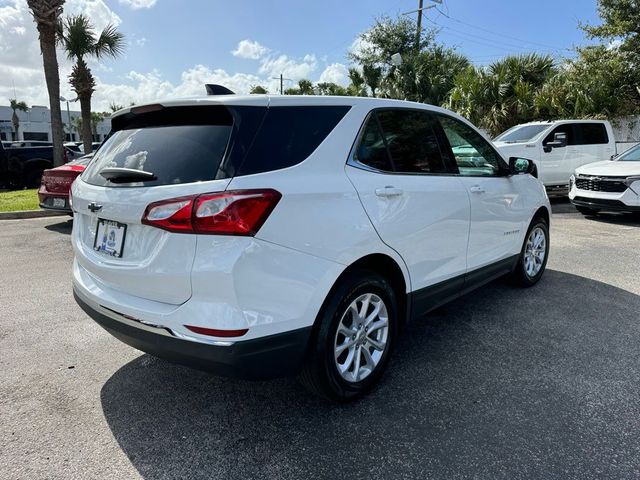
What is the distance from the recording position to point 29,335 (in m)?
3.83

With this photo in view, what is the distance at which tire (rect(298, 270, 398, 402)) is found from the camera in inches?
100

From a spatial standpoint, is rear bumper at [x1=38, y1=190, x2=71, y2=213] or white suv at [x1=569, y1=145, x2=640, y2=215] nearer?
rear bumper at [x1=38, y1=190, x2=71, y2=213]

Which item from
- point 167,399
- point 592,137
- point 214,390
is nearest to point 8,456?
point 167,399

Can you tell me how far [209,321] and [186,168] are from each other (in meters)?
0.76

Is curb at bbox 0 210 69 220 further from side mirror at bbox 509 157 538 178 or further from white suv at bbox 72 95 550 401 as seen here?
side mirror at bbox 509 157 538 178

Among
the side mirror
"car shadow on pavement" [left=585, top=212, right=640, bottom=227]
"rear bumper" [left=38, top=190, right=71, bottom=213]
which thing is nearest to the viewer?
the side mirror

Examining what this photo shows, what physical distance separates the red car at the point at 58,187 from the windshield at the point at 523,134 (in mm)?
9397

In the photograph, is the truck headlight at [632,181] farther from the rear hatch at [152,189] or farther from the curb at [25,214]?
the curb at [25,214]

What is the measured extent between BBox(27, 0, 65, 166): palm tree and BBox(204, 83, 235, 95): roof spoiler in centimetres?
1306

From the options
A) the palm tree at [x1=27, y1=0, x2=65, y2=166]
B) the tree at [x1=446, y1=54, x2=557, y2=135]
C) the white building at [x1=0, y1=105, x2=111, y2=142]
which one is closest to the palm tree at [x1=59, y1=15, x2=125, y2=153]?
the palm tree at [x1=27, y1=0, x2=65, y2=166]

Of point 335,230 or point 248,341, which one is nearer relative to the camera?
point 248,341

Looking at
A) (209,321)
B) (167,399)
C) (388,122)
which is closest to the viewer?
(209,321)

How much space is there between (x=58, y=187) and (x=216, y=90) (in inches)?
A: 251

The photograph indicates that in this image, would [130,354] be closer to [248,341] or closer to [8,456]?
[8,456]
